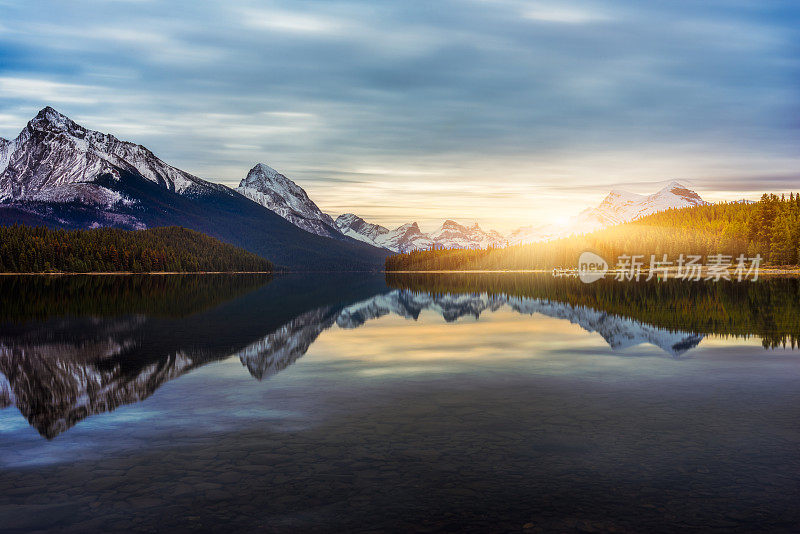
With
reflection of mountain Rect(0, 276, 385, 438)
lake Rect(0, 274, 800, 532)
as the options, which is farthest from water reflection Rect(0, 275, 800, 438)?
lake Rect(0, 274, 800, 532)

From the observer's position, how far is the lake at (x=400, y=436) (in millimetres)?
12828

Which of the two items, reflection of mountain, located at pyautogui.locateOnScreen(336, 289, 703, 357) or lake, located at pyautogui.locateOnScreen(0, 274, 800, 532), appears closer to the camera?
lake, located at pyautogui.locateOnScreen(0, 274, 800, 532)

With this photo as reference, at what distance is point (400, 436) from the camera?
18.0 metres

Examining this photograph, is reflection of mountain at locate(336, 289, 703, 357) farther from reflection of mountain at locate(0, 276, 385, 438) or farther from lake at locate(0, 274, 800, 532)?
reflection of mountain at locate(0, 276, 385, 438)

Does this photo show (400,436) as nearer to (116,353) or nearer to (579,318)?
(116,353)

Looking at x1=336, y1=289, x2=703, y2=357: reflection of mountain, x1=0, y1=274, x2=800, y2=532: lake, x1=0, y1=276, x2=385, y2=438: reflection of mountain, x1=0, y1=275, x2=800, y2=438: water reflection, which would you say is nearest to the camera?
x1=0, y1=274, x2=800, y2=532: lake

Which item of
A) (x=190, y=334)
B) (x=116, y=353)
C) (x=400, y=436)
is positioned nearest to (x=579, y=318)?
(x=190, y=334)

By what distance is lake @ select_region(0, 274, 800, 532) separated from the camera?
42.1 feet

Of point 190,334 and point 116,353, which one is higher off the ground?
point 190,334

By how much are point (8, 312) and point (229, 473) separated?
57.6 meters

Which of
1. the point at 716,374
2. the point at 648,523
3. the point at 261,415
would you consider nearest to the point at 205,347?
the point at 261,415

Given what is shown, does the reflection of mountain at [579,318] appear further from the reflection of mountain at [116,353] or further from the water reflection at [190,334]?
the reflection of mountain at [116,353]

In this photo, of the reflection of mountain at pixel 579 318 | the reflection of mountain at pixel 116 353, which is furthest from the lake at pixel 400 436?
the reflection of mountain at pixel 579 318

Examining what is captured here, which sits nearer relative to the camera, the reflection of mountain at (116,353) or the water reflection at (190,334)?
the reflection of mountain at (116,353)
